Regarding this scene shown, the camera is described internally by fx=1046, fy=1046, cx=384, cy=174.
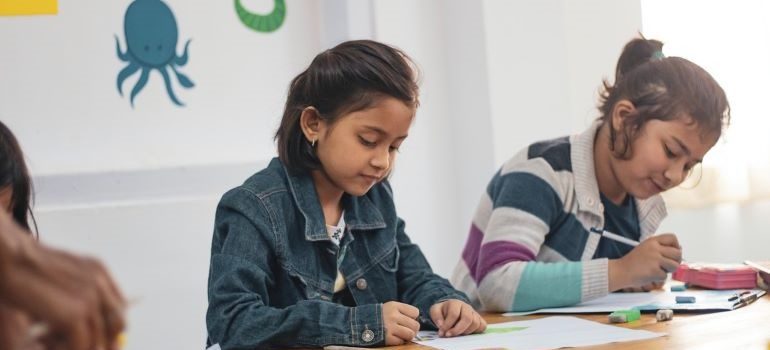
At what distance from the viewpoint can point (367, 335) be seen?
1370 millimetres

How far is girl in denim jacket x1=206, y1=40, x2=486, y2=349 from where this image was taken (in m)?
1.38

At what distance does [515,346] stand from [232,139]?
133cm

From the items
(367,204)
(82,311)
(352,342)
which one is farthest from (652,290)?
(82,311)

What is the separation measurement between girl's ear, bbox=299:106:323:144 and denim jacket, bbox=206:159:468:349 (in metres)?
0.06

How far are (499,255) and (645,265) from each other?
9.5 inches

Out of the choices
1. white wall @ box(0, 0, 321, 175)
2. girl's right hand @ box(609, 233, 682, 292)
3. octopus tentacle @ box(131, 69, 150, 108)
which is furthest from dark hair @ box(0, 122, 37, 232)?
girl's right hand @ box(609, 233, 682, 292)

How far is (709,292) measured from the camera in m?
1.81

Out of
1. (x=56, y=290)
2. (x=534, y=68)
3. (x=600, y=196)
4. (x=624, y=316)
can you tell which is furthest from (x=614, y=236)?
(x=56, y=290)

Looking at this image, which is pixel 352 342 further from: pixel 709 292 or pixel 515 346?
pixel 709 292

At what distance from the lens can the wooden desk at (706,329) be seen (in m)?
1.26

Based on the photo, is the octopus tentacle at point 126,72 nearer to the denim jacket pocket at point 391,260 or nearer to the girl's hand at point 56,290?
the denim jacket pocket at point 391,260

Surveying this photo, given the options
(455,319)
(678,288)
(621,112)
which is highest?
(621,112)

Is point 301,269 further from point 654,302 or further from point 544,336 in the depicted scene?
point 654,302

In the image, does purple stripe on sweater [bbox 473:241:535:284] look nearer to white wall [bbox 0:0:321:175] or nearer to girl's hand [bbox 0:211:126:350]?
white wall [bbox 0:0:321:175]
